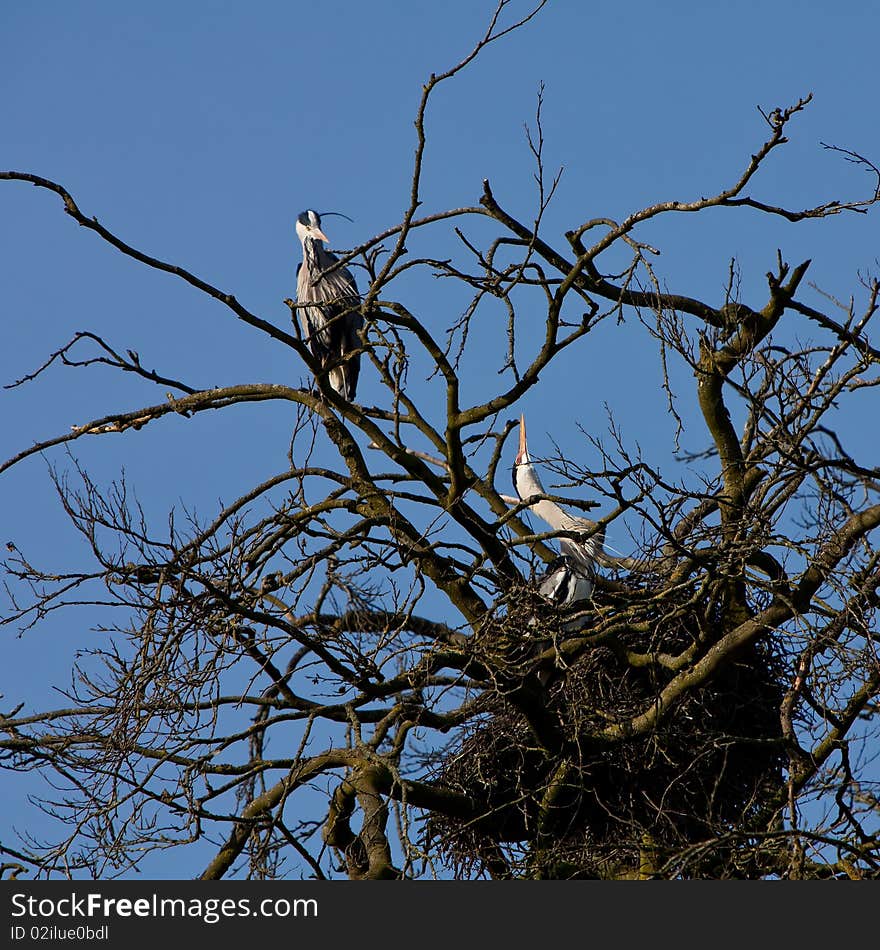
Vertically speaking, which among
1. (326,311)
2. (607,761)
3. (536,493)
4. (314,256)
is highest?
(314,256)

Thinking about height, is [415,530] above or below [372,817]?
above

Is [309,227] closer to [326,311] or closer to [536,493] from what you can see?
[326,311]

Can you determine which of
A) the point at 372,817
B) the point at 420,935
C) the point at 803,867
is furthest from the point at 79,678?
the point at 803,867

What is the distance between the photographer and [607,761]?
21.7ft

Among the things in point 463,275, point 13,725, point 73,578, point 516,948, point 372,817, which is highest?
point 463,275

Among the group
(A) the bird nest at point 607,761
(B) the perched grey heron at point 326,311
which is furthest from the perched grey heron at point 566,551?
(B) the perched grey heron at point 326,311

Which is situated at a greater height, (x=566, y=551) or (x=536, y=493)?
(x=536, y=493)

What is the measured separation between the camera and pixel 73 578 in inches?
235

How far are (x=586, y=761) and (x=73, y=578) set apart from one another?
8.06 feet

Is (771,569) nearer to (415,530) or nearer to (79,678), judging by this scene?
(415,530)

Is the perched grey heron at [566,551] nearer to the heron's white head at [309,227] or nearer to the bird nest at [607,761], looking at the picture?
the bird nest at [607,761]

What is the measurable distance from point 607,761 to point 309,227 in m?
5.14

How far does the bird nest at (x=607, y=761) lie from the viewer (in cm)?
Result: 634

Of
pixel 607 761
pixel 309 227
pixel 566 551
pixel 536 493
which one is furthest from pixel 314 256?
pixel 607 761
